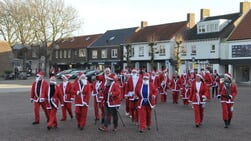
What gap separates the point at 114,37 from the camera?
68.9 metres

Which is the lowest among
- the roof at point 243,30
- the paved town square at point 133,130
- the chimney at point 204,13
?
the paved town square at point 133,130

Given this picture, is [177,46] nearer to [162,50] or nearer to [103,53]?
[162,50]

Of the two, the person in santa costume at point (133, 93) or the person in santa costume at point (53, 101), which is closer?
the person in santa costume at point (53, 101)

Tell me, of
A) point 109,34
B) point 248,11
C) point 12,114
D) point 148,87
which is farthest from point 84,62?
point 148,87

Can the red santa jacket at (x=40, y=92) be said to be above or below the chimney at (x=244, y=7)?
below

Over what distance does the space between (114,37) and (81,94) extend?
2244 inches

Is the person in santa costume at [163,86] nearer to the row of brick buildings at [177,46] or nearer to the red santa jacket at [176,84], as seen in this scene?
the red santa jacket at [176,84]

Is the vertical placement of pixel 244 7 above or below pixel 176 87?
above

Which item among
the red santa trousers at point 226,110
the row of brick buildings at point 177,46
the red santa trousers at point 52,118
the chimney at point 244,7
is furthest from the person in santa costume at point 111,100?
the chimney at point 244,7

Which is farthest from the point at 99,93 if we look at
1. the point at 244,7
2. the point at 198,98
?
the point at 244,7

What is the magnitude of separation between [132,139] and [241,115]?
703 cm

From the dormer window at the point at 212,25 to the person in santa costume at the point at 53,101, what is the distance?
40733 millimetres

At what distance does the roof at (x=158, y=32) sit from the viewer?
189ft

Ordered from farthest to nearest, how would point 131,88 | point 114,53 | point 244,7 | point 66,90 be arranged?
point 114,53 < point 244,7 < point 66,90 < point 131,88
